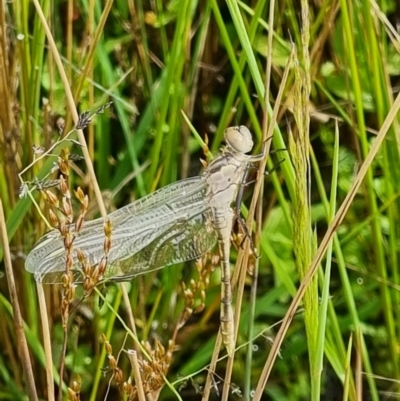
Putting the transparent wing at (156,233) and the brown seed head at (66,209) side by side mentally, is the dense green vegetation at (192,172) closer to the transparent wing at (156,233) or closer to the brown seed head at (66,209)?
the transparent wing at (156,233)

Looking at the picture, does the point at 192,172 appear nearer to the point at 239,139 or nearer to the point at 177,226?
the point at 177,226

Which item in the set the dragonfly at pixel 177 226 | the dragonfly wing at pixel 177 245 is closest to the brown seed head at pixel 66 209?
the dragonfly at pixel 177 226

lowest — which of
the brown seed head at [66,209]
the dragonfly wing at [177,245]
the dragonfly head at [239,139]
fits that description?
the dragonfly wing at [177,245]

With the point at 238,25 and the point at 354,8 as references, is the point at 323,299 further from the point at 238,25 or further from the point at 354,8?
the point at 354,8

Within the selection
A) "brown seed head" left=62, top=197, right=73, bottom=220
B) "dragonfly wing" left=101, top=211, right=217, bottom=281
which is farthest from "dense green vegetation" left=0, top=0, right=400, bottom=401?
"brown seed head" left=62, top=197, right=73, bottom=220

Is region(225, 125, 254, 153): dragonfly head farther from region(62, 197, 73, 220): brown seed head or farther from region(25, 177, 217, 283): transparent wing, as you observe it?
region(62, 197, 73, 220): brown seed head

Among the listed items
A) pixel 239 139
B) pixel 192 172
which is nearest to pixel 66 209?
pixel 239 139

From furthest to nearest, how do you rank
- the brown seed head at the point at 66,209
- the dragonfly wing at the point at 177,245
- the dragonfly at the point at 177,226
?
the dragonfly wing at the point at 177,245 < the dragonfly at the point at 177,226 < the brown seed head at the point at 66,209
